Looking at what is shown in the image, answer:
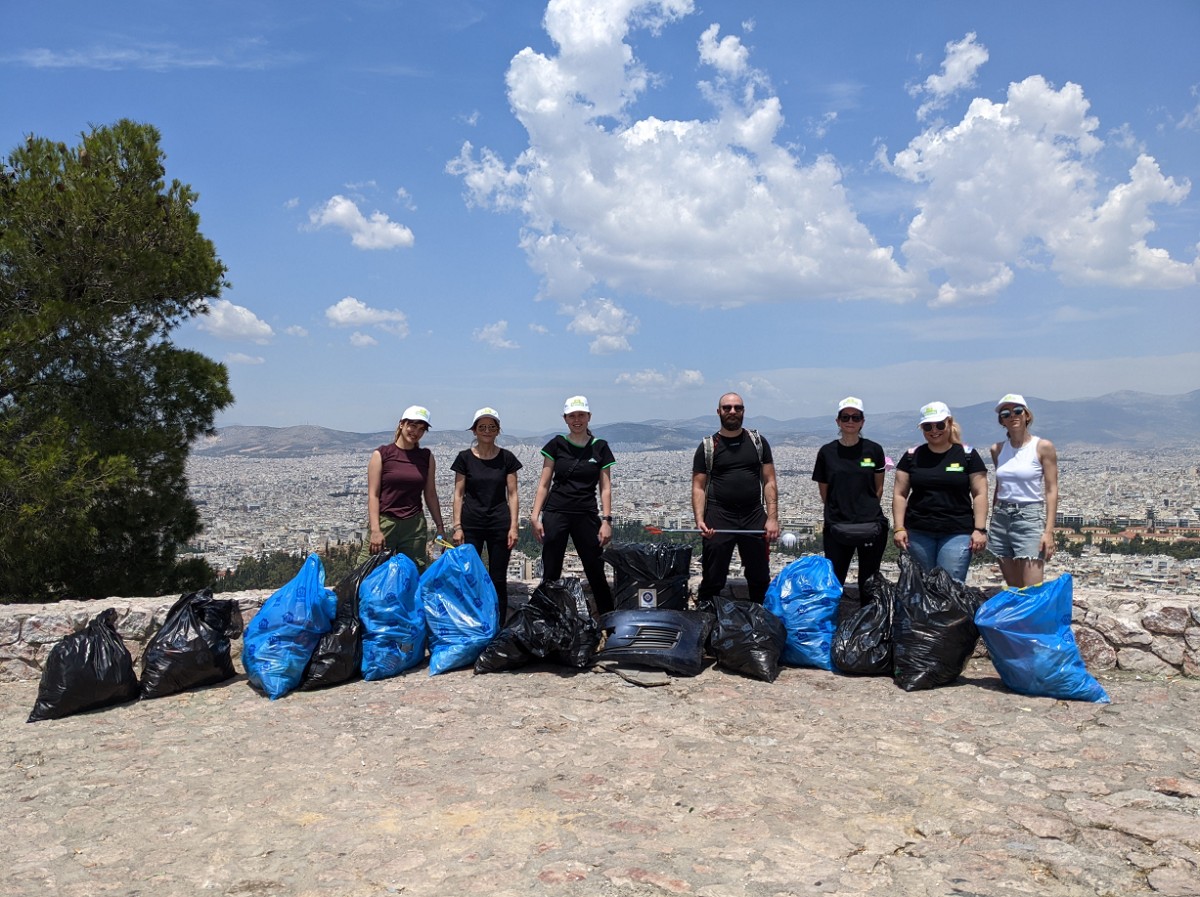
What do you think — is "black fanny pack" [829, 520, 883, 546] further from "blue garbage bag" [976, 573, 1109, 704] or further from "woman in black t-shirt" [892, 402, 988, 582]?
"blue garbage bag" [976, 573, 1109, 704]

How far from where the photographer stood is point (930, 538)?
4477 millimetres

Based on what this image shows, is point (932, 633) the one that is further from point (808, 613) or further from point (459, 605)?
point (459, 605)

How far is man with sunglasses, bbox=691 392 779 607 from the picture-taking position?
4.59m

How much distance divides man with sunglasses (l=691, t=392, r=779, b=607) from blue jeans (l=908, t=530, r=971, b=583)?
0.81 metres

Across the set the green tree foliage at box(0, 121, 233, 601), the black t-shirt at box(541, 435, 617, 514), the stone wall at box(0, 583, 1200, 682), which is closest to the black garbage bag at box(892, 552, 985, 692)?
the stone wall at box(0, 583, 1200, 682)

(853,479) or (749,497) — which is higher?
(853,479)

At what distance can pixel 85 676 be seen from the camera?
409 cm

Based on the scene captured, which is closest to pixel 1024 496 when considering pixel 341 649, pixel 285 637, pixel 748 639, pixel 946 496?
pixel 946 496

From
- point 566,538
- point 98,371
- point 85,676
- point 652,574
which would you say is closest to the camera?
point 85,676

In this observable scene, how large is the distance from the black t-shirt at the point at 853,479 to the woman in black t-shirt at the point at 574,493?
131cm

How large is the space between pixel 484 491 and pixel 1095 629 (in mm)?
3675

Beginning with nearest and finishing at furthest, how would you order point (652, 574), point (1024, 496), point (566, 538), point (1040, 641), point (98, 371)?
point (1040, 641) < point (1024, 496) < point (566, 538) < point (652, 574) < point (98, 371)

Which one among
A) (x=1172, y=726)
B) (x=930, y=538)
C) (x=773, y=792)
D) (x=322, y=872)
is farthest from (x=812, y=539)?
(x=322, y=872)

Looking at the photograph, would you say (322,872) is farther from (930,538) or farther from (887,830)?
(930,538)
